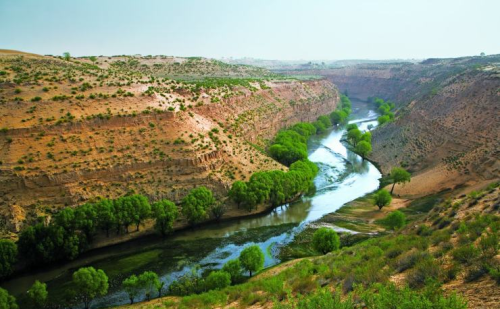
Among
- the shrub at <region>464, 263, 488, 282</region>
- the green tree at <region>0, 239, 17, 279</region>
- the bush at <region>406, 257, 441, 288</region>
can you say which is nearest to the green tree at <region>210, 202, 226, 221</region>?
the green tree at <region>0, 239, 17, 279</region>

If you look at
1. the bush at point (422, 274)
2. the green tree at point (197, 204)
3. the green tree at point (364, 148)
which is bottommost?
the green tree at point (197, 204)

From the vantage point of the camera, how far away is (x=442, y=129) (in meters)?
70.5

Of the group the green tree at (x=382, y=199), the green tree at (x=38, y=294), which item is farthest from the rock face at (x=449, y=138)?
the green tree at (x=38, y=294)

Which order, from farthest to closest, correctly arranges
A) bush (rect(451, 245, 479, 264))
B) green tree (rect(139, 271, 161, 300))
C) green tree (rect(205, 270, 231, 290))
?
green tree (rect(139, 271, 161, 300)) → green tree (rect(205, 270, 231, 290)) → bush (rect(451, 245, 479, 264))

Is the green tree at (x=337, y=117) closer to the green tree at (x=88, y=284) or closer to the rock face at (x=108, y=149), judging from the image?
the rock face at (x=108, y=149)

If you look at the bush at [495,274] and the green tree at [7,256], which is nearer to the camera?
the bush at [495,274]

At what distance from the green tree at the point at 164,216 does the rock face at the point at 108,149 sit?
4.20m

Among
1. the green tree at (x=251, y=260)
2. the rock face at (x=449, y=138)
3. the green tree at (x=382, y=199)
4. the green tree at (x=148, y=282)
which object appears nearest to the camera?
the green tree at (x=148, y=282)

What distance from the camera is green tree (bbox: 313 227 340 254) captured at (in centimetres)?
3812

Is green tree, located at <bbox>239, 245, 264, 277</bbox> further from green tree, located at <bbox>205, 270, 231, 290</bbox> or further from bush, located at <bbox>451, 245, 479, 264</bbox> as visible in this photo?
bush, located at <bbox>451, 245, 479, 264</bbox>

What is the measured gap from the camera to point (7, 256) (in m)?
35.9

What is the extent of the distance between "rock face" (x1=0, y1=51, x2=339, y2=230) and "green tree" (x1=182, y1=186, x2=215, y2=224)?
11.1ft

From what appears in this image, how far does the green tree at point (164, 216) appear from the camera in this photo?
4512 centimetres

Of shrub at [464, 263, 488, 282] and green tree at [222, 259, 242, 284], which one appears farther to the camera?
green tree at [222, 259, 242, 284]
